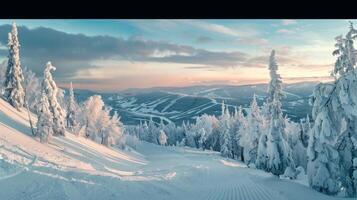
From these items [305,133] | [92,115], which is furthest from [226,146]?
[92,115]

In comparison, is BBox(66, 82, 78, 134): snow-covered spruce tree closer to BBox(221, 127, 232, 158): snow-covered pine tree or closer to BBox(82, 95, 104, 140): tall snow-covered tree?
BBox(82, 95, 104, 140): tall snow-covered tree

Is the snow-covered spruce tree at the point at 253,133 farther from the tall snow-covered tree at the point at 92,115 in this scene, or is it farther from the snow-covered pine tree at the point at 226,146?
the tall snow-covered tree at the point at 92,115

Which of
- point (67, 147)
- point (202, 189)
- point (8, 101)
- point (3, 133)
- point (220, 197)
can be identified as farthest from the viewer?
point (8, 101)

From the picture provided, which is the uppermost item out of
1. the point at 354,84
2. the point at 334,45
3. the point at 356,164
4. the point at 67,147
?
the point at 334,45

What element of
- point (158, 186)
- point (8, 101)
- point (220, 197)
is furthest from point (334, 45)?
point (8, 101)

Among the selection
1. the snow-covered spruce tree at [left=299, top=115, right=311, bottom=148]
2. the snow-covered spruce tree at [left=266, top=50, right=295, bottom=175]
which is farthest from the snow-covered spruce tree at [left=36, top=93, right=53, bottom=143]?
the snow-covered spruce tree at [left=299, top=115, right=311, bottom=148]
